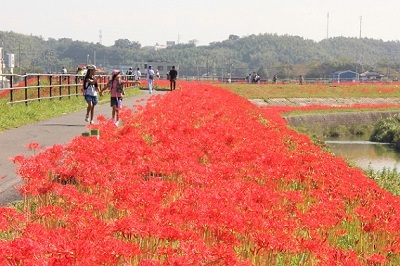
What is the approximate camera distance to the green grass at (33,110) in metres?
17.8

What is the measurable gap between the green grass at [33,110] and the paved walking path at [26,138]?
0.33 metres

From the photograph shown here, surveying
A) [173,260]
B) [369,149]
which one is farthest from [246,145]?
[369,149]

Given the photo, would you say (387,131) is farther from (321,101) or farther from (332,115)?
(321,101)

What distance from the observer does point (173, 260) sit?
4.23m

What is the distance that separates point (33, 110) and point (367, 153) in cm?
1849

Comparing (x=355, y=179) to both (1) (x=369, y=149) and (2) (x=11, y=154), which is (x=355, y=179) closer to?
(2) (x=11, y=154)

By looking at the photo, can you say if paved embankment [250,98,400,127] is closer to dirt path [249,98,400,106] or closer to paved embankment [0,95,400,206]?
dirt path [249,98,400,106]

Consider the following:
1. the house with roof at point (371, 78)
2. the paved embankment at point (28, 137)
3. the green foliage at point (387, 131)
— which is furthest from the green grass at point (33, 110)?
the house with roof at point (371, 78)

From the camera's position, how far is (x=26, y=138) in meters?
14.8

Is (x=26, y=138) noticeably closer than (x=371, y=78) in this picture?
Yes

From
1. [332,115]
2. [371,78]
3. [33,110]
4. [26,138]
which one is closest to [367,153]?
[332,115]

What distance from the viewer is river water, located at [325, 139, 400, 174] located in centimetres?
2859

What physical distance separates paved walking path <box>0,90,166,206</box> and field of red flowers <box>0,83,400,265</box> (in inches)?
40.3

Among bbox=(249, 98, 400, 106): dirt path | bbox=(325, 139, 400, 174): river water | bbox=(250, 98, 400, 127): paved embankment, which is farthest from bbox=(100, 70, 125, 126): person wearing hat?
bbox=(249, 98, 400, 106): dirt path
